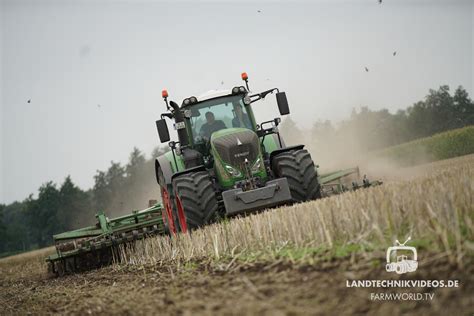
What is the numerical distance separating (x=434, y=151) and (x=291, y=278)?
3262cm

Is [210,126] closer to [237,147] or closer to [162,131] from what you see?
[162,131]

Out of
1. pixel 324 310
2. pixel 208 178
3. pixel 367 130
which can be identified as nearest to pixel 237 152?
pixel 208 178

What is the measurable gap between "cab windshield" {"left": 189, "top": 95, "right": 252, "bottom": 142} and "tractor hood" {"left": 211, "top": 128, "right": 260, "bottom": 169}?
88 centimetres

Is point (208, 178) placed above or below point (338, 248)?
above

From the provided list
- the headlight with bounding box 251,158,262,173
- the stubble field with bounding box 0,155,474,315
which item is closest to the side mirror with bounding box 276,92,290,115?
the headlight with bounding box 251,158,262,173

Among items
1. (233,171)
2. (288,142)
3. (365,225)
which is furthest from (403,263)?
(288,142)

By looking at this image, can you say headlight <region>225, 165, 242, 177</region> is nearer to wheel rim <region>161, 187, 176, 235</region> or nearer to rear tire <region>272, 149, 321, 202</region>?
rear tire <region>272, 149, 321, 202</region>

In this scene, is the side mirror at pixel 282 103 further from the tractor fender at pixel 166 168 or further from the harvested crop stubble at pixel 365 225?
the harvested crop stubble at pixel 365 225

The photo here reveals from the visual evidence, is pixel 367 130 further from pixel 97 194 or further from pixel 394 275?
pixel 97 194

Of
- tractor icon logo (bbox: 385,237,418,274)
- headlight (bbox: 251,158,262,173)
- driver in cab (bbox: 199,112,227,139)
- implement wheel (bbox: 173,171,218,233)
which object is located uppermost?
driver in cab (bbox: 199,112,227,139)

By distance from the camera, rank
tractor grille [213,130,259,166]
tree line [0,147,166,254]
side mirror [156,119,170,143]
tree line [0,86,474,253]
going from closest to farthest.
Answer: tractor grille [213,130,259,166], side mirror [156,119,170,143], tree line [0,86,474,253], tree line [0,147,166,254]

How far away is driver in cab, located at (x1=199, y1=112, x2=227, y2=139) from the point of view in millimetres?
9617

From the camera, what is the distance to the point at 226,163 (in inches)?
337

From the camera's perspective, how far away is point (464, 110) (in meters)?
51.8
